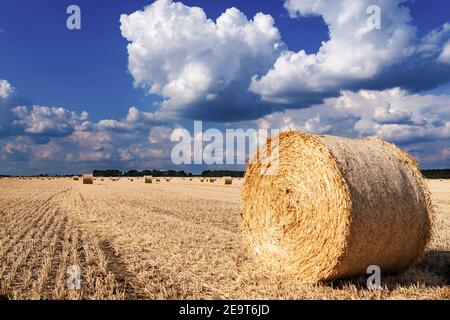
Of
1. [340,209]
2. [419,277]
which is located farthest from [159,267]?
[419,277]

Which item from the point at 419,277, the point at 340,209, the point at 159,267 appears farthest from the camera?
the point at 159,267

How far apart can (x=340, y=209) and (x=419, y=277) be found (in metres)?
1.98

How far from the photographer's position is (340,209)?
679 centimetres

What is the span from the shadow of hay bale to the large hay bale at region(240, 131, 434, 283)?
144 mm

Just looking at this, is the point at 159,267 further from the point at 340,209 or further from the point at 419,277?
the point at 419,277

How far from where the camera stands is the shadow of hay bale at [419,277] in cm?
695

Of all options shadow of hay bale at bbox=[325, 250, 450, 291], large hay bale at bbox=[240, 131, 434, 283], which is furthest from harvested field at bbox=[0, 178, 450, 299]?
large hay bale at bbox=[240, 131, 434, 283]

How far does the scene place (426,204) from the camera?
25.6 feet

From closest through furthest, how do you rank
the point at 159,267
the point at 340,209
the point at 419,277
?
the point at 340,209, the point at 419,277, the point at 159,267

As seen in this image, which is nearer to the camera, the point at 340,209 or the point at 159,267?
the point at 340,209

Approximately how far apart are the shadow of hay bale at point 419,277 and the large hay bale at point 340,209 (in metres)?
0.14

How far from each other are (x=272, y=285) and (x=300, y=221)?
4.16ft

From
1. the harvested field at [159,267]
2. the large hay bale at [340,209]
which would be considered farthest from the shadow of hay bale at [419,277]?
the large hay bale at [340,209]
